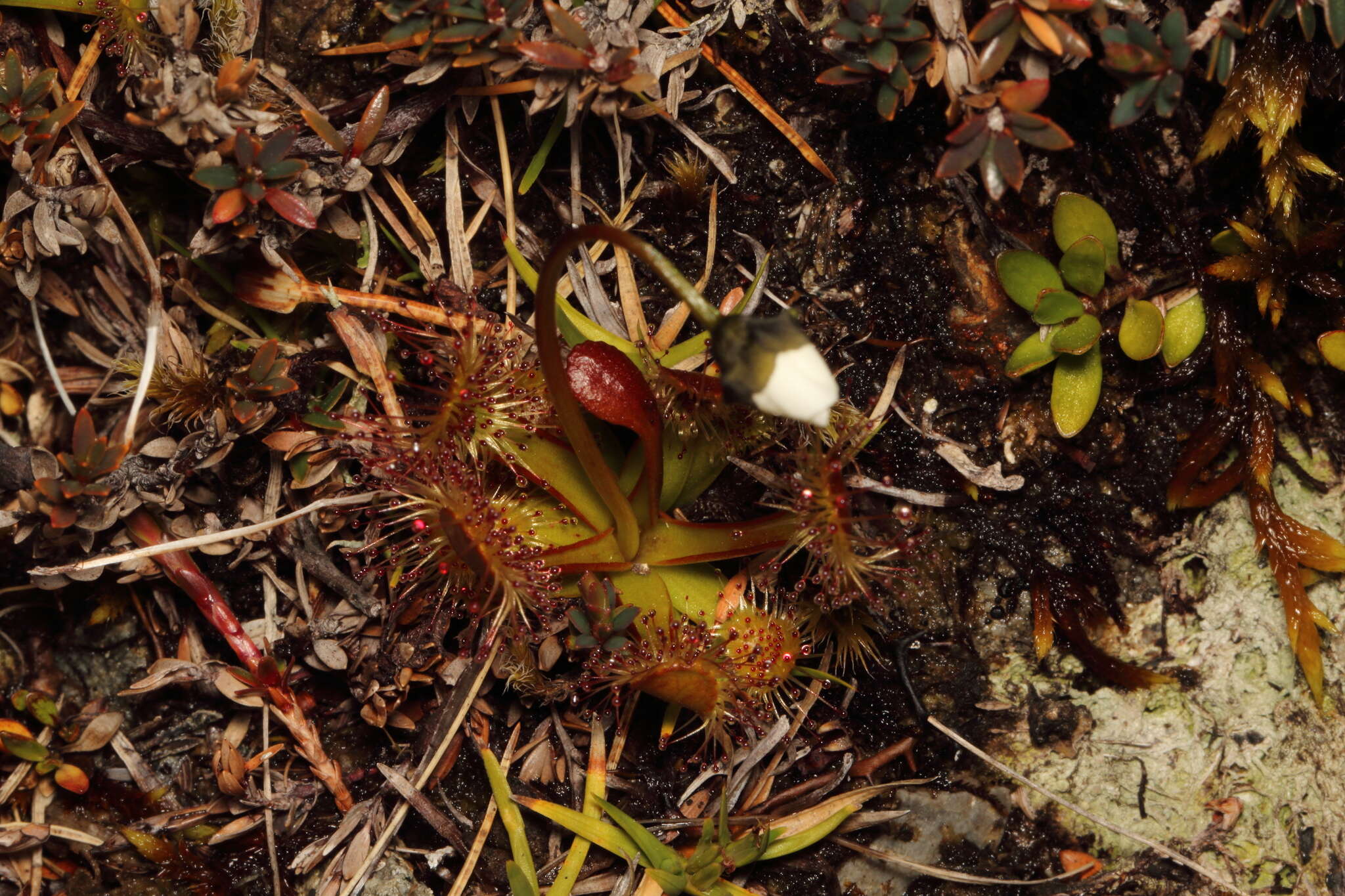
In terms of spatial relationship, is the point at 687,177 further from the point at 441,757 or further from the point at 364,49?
the point at 441,757

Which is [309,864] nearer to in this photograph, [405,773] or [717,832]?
[405,773]

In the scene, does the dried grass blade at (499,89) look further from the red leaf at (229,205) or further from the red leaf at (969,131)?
the red leaf at (969,131)

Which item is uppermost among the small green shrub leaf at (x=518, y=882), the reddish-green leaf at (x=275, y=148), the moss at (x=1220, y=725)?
the reddish-green leaf at (x=275, y=148)

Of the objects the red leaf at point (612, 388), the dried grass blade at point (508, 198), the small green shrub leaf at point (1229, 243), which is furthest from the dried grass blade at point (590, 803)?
the small green shrub leaf at point (1229, 243)

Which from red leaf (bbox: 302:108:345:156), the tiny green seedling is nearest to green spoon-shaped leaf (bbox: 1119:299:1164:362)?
the tiny green seedling

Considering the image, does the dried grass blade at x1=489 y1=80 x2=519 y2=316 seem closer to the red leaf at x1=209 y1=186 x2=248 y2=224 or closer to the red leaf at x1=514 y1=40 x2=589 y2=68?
the red leaf at x1=514 y1=40 x2=589 y2=68

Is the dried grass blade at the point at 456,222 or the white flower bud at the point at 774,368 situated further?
the dried grass blade at the point at 456,222
